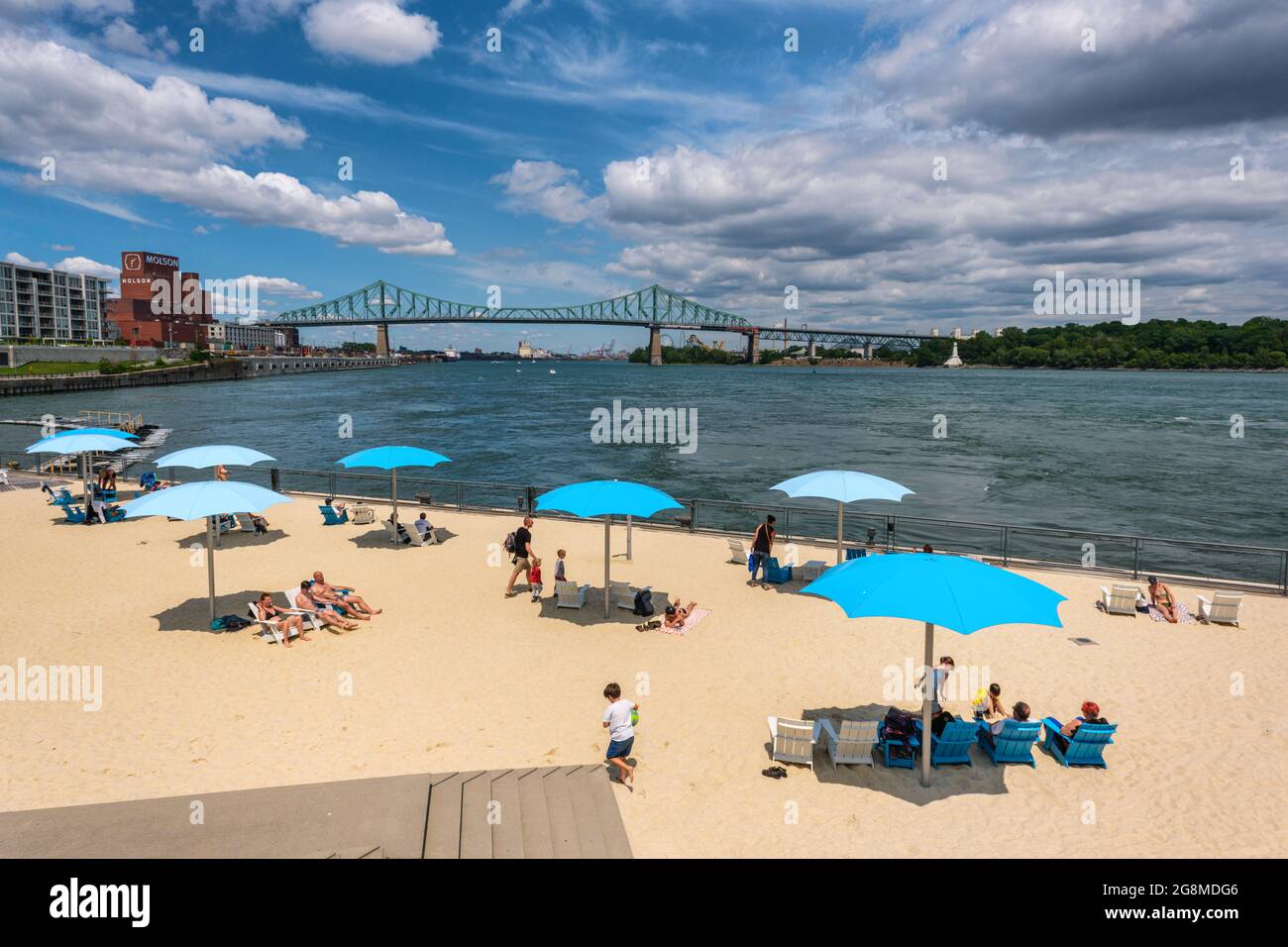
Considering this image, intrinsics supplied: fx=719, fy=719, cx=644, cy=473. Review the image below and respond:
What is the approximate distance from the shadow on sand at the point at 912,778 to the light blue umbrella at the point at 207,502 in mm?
8623

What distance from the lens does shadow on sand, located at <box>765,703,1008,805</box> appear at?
7336 mm

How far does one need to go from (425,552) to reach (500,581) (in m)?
3.00

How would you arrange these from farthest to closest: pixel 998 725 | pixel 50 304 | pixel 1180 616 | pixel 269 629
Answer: pixel 50 304
pixel 1180 616
pixel 269 629
pixel 998 725

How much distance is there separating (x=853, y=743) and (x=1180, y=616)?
8.53 m

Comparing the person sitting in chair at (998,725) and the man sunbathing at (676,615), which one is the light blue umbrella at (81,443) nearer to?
the man sunbathing at (676,615)

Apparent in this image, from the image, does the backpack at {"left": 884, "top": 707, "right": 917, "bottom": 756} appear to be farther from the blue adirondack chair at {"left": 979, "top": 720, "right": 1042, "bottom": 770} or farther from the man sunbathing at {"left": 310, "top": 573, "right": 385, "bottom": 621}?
the man sunbathing at {"left": 310, "top": 573, "right": 385, "bottom": 621}

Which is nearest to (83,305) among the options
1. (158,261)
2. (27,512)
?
(158,261)

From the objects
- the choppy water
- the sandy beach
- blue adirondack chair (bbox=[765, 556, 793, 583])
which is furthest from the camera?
the choppy water

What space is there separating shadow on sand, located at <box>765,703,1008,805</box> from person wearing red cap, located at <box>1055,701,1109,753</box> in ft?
2.34

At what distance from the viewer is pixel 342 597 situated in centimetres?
1202

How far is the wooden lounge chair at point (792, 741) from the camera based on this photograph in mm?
7555

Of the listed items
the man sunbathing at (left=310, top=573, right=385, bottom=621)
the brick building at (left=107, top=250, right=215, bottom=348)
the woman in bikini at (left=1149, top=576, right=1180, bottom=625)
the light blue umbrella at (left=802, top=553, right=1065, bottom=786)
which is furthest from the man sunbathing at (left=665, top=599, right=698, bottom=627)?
the brick building at (left=107, top=250, right=215, bottom=348)

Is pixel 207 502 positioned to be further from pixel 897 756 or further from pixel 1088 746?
pixel 1088 746

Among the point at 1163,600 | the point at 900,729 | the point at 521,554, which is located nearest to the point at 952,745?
the point at 900,729
